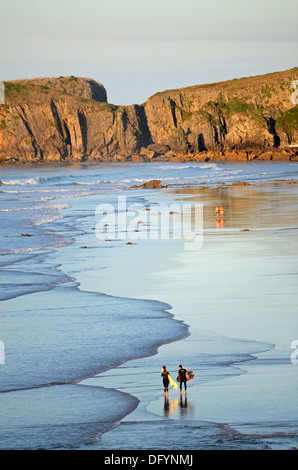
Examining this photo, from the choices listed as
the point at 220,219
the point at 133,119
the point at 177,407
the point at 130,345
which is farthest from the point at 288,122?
the point at 177,407

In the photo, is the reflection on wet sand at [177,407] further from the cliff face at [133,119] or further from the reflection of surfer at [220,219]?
the cliff face at [133,119]

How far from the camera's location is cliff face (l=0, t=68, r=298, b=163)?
440ft

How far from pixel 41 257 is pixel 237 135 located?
112272mm

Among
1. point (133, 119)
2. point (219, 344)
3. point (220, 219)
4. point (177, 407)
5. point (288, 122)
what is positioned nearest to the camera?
point (177, 407)

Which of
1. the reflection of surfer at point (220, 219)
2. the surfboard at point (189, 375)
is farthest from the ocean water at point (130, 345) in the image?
the reflection of surfer at point (220, 219)

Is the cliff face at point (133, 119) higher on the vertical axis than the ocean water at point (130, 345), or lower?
higher

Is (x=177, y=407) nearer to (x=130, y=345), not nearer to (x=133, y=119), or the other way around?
(x=130, y=345)

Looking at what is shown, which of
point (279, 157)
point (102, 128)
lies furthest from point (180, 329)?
point (102, 128)

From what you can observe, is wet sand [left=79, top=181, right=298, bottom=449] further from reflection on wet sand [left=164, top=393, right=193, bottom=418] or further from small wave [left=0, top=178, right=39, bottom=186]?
small wave [left=0, top=178, right=39, bottom=186]

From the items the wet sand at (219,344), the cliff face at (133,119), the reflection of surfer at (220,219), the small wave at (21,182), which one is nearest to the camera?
the wet sand at (219,344)

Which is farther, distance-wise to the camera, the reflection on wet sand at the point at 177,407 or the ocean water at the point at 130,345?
the reflection on wet sand at the point at 177,407

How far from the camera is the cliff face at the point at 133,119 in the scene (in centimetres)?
13425

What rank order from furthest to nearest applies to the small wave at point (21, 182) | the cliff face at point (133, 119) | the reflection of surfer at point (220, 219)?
the cliff face at point (133, 119)
the small wave at point (21, 182)
the reflection of surfer at point (220, 219)

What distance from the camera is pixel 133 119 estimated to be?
14725 centimetres
